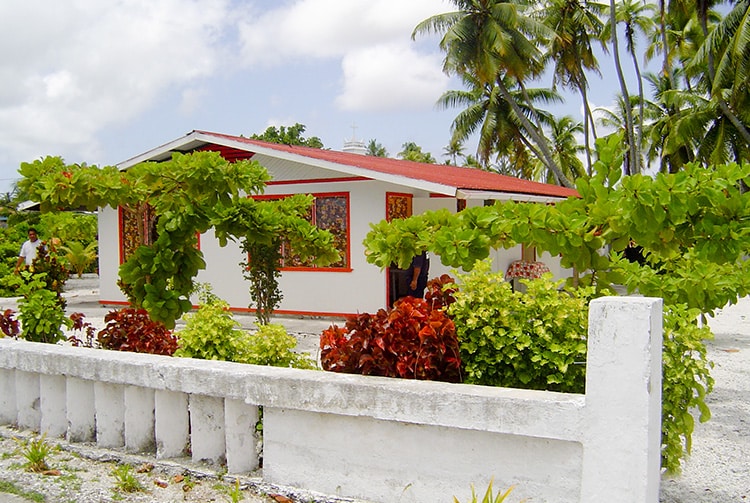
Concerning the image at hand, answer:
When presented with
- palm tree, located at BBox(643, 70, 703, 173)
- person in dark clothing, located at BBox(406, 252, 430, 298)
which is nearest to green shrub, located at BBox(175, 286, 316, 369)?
person in dark clothing, located at BBox(406, 252, 430, 298)

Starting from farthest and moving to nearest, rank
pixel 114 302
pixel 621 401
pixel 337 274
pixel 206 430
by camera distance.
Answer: pixel 114 302
pixel 337 274
pixel 206 430
pixel 621 401

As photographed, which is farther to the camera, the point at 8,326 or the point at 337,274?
the point at 337,274

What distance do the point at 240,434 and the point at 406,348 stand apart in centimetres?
109

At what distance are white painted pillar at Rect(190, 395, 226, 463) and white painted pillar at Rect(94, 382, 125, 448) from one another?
637 millimetres

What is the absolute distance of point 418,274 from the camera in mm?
11391

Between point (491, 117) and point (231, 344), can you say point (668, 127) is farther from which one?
point (231, 344)

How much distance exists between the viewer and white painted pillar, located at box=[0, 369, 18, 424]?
4781 mm

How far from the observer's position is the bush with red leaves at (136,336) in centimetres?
516

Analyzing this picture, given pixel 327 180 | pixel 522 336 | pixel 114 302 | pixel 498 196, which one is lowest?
pixel 114 302

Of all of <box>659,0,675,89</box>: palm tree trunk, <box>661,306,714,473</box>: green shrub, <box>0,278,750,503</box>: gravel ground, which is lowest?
<box>0,278,750,503</box>: gravel ground

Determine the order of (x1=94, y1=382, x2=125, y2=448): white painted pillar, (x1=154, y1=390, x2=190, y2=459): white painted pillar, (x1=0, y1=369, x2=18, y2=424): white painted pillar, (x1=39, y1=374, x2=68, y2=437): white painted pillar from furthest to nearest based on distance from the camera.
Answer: (x1=0, y1=369, x2=18, y2=424): white painted pillar
(x1=39, y1=374, x2=68, y2=437): white painted pillar
(x1=94, y1=382, x2=125, y2=448): white painted pillar
(x1=154, y1=390, x2=190, y2=459): white painted pillar

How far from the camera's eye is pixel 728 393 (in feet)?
22.0

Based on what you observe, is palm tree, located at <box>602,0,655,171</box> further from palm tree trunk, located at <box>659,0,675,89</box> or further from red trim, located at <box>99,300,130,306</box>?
red trim, located at <box>99,300,130,306</box>

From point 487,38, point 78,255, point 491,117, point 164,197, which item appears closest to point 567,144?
point 491,117
